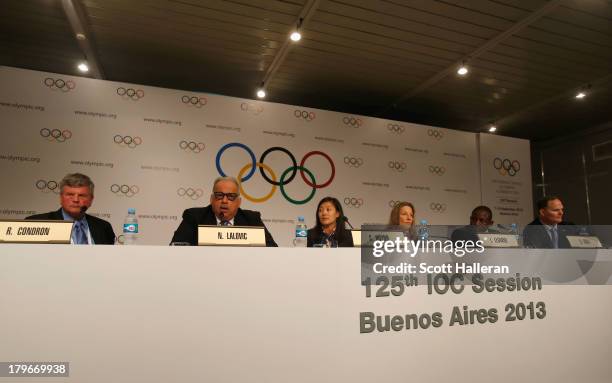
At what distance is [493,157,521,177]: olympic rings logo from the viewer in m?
5.28

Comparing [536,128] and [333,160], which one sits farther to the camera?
[536,128]

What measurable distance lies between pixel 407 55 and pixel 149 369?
11.8ft

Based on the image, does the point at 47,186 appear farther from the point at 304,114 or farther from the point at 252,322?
the point at 252,322

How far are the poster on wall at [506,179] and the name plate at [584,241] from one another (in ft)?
9.94

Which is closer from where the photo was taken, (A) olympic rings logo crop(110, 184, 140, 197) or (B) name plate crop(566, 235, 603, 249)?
(B) name plate crop(566, 235, 603, 249)

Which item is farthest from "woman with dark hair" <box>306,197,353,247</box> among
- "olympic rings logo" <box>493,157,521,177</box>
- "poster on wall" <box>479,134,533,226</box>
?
"olympic rings logo" <box>493,157,521,177</box>

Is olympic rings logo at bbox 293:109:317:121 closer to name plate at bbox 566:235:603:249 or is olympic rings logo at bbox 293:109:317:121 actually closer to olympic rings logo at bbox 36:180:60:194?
olympic rings logo at bbox 36:180:60:194

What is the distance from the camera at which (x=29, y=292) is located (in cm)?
114

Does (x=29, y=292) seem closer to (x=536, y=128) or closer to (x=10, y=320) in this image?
(x=10, y=320)

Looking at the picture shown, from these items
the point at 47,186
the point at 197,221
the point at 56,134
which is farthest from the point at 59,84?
the point at 197,221

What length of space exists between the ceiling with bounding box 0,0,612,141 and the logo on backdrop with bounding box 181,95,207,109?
0.38 m

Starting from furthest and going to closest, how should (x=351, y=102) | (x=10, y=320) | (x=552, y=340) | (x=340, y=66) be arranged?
(x=351, y=102) → (x=340, y=66) → (x=552, y=340) → (x=10, y=320)

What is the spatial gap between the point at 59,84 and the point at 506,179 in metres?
5.27

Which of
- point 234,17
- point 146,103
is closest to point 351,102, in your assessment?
point 234,17
